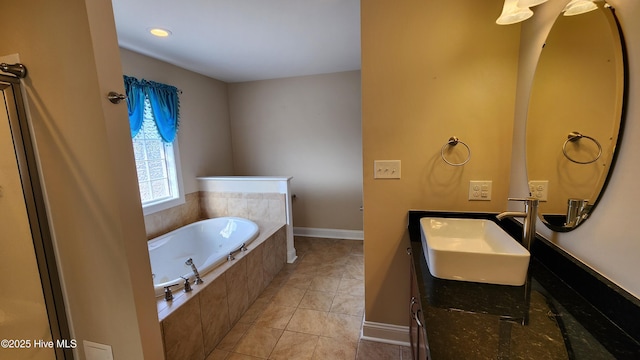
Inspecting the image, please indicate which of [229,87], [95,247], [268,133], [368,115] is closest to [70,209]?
[95,247]

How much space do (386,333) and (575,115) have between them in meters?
1.63

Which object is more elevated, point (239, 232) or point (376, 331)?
point (239, 232)

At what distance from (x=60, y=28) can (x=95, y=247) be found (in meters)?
0.92

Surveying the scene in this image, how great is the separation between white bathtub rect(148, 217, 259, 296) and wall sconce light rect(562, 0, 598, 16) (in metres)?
2.51

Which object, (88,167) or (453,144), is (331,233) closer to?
(453,144)

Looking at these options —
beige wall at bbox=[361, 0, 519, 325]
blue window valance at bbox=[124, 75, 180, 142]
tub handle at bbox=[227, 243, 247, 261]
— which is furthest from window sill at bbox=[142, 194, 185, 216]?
beige wall at bbox=[361, 0, 519, 325]

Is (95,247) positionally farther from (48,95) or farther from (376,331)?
(376,331)

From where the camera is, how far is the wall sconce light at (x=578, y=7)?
34.5 inches

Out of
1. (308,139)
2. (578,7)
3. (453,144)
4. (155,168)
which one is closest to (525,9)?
(578,7)

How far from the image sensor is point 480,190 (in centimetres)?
151

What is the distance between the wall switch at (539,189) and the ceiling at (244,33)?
1.59 m

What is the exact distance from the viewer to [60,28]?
100 cm

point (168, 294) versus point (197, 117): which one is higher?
point (197, 117)

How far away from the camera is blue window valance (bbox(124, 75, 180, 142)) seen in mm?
2421
